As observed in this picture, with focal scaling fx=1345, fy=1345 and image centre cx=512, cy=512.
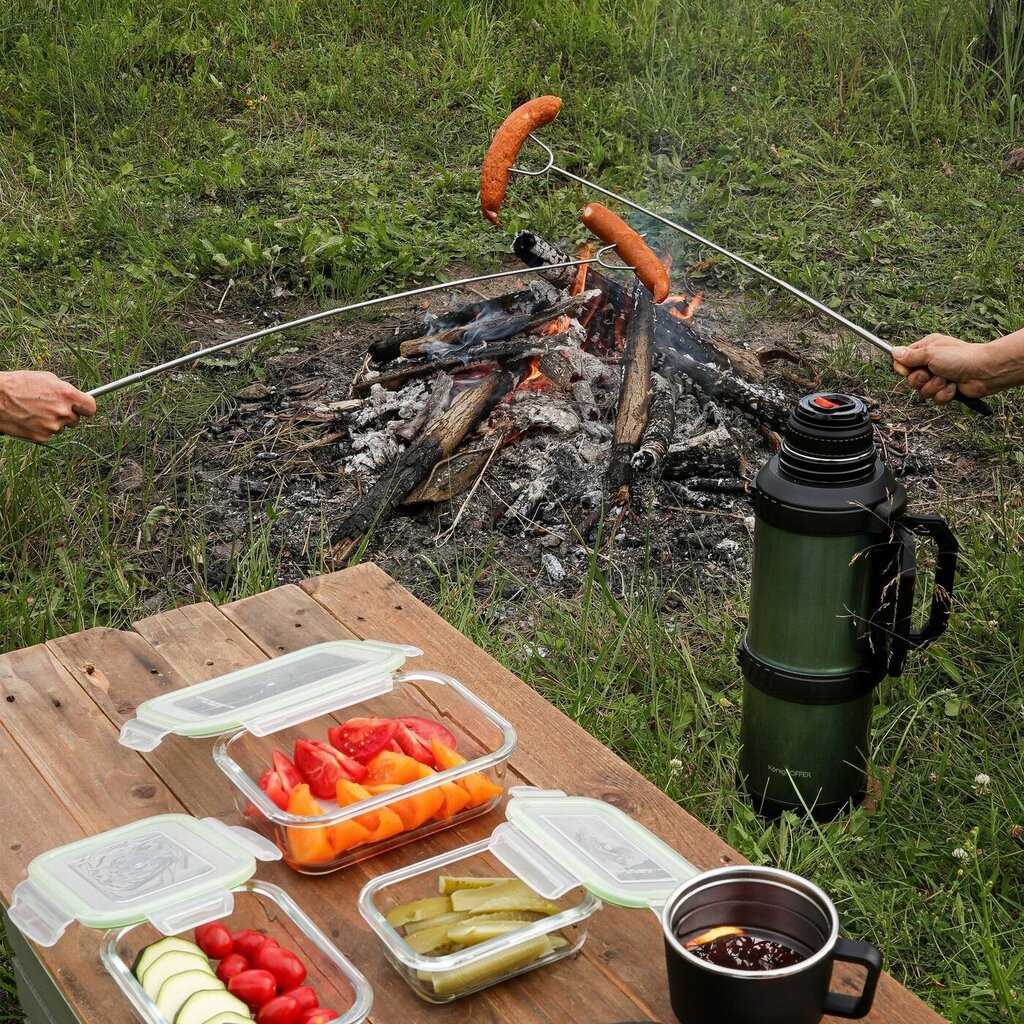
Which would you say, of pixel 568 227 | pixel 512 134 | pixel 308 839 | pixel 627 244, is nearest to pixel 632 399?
pixel 627 244

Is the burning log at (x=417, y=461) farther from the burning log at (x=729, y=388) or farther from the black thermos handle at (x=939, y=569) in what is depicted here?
the black thermos handle at (x=939, y=569)

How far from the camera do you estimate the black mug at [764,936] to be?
1.46 meters

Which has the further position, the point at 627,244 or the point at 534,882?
the point at 627,244

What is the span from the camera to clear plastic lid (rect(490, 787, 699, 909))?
1671 millimetres

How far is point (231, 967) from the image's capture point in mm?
1596

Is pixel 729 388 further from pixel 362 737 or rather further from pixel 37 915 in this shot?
pixel 37 915

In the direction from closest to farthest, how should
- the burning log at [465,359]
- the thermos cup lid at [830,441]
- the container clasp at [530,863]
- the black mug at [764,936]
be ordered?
the black mug at [764,936] → the container clasp at [530,863] → the thermos cup lid at [830,441] → the burning log at [465,359]

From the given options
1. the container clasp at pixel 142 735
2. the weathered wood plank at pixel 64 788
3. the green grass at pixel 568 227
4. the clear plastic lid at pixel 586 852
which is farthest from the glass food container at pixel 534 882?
the green grass at pixel 568 227

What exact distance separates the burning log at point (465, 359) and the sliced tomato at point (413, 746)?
96.3 inches

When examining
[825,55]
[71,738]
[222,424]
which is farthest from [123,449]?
[825,55]

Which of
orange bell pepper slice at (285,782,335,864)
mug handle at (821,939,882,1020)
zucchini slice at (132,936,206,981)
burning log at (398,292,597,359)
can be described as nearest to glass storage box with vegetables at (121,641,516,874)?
orange bell pepper slice at (285,782,335,864)

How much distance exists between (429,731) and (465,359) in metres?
2.45

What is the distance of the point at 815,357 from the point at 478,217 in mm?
1838

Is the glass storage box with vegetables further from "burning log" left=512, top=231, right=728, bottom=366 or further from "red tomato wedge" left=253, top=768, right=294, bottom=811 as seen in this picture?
"burning log" left=512, top=231, right=728, bottom=366
